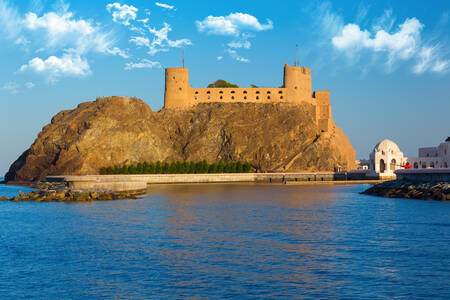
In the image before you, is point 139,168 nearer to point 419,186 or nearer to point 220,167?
point 220,167

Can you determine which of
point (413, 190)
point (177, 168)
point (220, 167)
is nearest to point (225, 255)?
point (413, 190)

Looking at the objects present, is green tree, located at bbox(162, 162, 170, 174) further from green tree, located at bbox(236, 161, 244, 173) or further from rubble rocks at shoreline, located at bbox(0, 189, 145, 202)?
rubble rocks at shoreline, located at bbox(0, 189, 145, 202)

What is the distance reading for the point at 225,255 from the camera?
27.1 meters

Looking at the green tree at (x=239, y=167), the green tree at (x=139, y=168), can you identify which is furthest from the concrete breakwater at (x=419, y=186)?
the green tree at (x=139, y=168)

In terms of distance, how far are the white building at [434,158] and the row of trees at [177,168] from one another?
39.3 m

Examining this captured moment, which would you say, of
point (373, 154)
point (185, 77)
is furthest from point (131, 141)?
point (373, 154)

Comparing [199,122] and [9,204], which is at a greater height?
[199,122]

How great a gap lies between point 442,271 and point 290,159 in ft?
367

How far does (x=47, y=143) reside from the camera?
12688 centimetres

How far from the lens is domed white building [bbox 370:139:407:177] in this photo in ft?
368

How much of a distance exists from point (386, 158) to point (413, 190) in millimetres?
45050

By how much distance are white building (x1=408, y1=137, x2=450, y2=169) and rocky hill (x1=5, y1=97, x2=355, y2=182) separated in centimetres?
2041

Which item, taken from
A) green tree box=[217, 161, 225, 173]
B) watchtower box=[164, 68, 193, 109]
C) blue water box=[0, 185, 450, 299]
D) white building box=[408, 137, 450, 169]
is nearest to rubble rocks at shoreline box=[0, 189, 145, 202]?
blue water box=[0, 185, 450, 299]

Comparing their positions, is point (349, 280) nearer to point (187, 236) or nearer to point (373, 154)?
point (187, 236)
